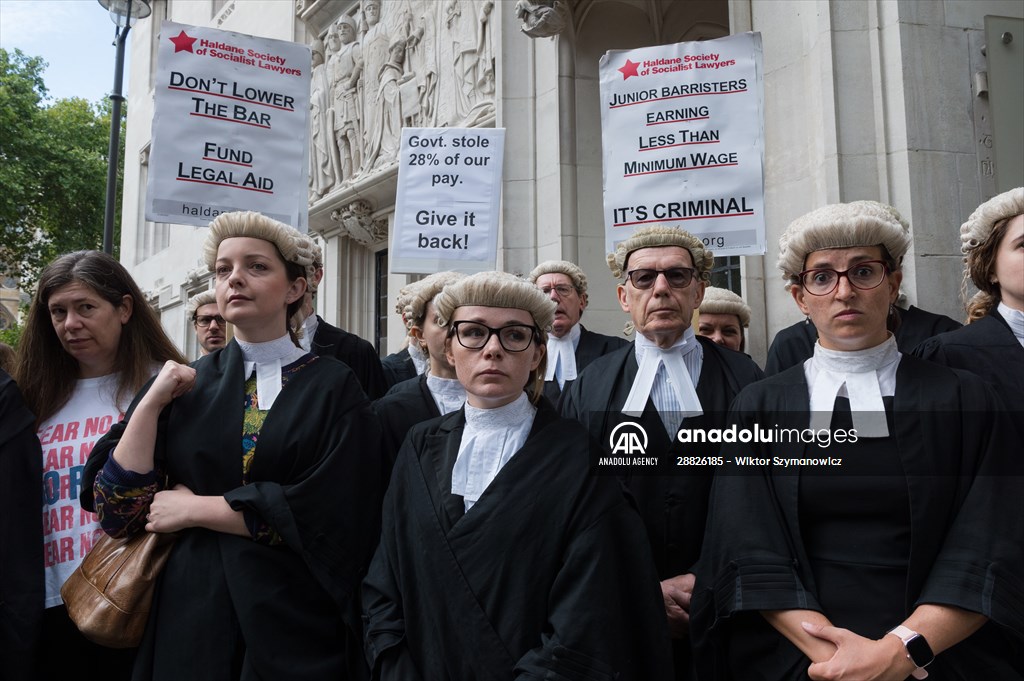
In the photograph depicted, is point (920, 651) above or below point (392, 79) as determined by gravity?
below

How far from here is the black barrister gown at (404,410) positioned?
334 centimetres

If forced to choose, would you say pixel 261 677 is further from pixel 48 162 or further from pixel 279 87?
pixel 48 162

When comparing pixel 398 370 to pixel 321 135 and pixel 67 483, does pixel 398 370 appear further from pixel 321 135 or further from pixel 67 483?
pixel 321 135

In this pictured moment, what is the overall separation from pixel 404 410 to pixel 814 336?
1948 mm

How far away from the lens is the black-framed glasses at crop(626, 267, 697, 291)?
324 centimetres

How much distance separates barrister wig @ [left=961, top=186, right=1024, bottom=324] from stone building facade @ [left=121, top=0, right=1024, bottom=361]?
2.34 m

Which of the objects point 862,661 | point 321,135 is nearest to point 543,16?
point 862,661

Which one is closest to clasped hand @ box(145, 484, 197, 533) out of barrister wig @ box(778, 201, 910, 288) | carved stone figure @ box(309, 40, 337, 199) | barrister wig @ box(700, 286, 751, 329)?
barrister wig @ box(778, 201, 910, 288)

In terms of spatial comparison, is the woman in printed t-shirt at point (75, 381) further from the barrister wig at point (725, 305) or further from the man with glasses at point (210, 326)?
the barrister wig at point (725, 305)

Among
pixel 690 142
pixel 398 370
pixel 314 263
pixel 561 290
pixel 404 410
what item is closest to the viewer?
pixel 314 263

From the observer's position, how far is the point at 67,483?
122 inches

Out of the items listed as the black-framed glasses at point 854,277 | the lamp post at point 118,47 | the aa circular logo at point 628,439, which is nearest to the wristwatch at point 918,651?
the black-framed glasses at point 854,277

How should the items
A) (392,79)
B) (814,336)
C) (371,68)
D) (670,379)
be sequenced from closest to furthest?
(670,379) < (814,336) < (392,79) < (371,68)

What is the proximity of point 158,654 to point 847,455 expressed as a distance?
2092 mm
